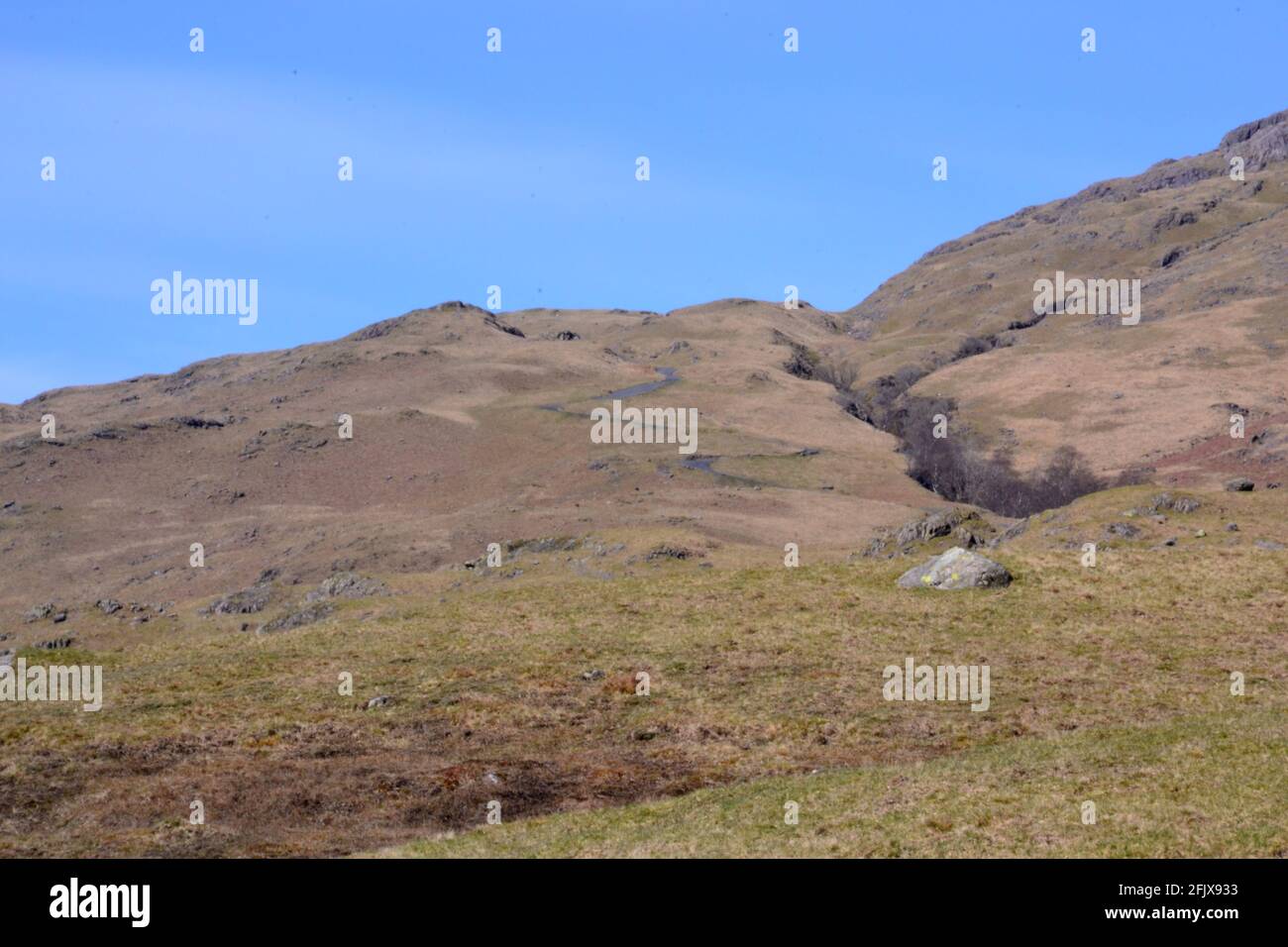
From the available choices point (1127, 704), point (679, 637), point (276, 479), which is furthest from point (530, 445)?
point (1127, 704)

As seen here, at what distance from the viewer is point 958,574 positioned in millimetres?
46250

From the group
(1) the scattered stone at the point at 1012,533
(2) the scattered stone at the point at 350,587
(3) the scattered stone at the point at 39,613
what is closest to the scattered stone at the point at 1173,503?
(1) the scattered stone at the point at 1012,533

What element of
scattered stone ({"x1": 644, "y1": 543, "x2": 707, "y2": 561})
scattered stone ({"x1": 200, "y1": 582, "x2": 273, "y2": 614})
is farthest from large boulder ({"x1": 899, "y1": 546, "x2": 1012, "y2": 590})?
scattered stone ({"x1": 200, "y1": 582, "x2": 273, "y2": 614})

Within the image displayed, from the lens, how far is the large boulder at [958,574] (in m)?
45.8

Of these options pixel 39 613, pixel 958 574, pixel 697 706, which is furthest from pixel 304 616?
pixel 39 613

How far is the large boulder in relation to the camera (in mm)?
45781

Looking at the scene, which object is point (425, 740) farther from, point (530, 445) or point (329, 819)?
point (530, 445)

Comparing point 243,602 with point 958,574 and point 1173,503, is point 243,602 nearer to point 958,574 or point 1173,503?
point 958,574

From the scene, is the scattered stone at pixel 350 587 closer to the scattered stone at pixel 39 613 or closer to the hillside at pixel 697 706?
the hillside at pixel 697 706

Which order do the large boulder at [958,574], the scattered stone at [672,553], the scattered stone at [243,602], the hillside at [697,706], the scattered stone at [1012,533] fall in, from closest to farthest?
the hillside at [697,706]
the large boulder at [958,574]
the scattered stone at [1012,533]
the scattered stone at [672,553]
the scattered stone at [243,602]
